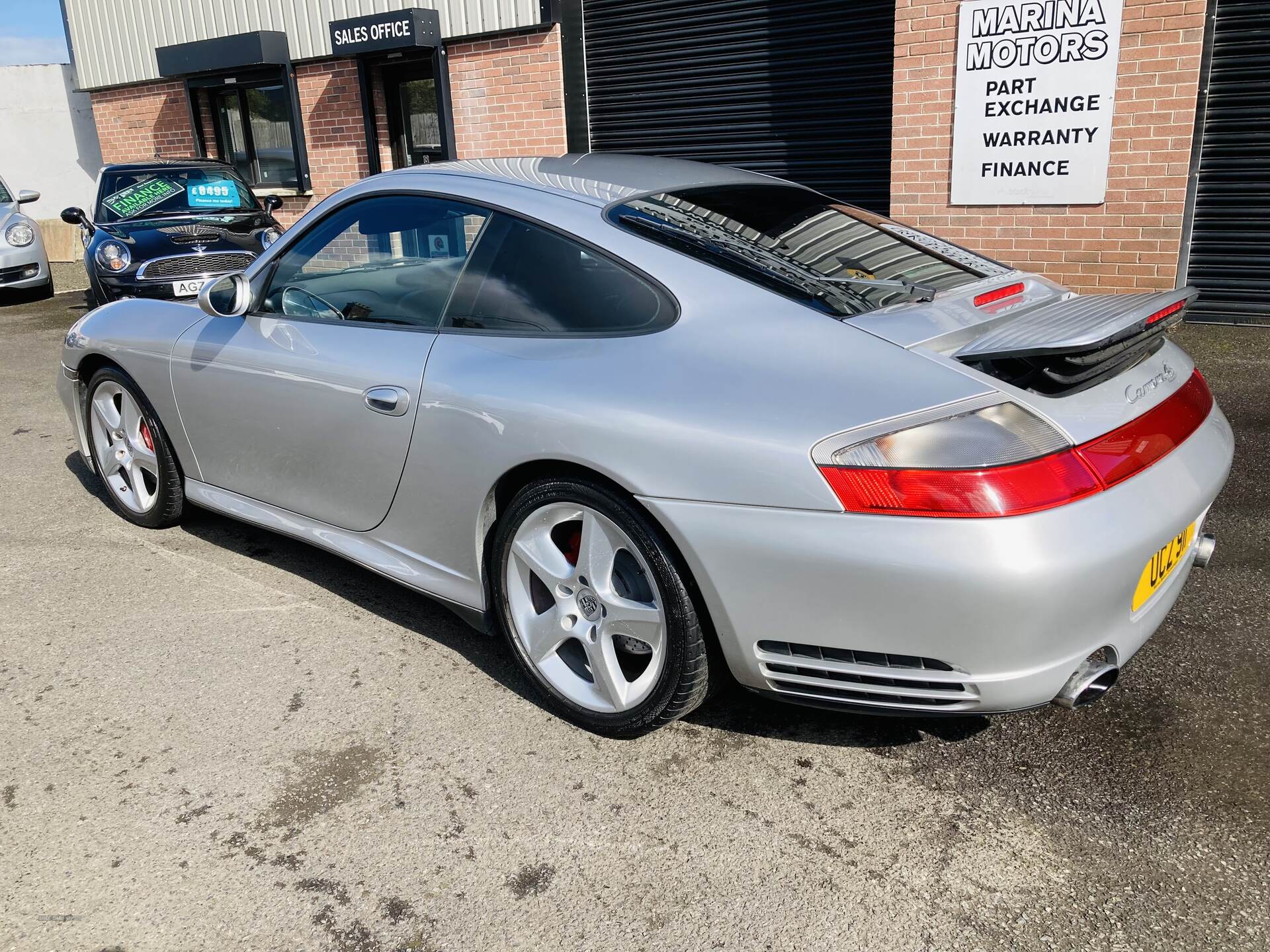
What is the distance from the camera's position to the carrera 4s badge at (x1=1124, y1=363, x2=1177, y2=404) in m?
2.47

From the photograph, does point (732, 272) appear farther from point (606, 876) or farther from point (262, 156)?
point (262, 156)

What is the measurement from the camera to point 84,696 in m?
3.11

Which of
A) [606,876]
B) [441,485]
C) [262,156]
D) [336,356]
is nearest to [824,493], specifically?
[606,876]

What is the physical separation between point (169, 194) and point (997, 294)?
919cm

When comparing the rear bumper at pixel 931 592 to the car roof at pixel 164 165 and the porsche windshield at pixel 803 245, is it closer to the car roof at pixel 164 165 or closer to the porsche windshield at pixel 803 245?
the porsche windshield at pixel 803 245

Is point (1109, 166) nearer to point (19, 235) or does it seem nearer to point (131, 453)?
point (131, 453)

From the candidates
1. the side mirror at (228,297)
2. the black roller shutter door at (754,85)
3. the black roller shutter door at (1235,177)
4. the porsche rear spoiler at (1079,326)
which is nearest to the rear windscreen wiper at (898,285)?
the porsche rear spoiler at (1079,326)

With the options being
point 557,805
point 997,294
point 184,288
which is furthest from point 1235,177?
point 184,288

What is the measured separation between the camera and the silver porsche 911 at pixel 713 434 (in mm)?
2203

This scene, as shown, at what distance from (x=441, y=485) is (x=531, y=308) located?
1.84 feet

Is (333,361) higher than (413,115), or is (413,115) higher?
(413,115)

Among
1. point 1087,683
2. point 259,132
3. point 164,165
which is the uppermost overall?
point 259,132

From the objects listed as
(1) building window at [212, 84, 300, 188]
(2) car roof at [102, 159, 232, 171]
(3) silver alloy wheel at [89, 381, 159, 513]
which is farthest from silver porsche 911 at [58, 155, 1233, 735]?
(1) building window at [212, 84, 300, 188]

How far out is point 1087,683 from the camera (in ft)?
7.57
